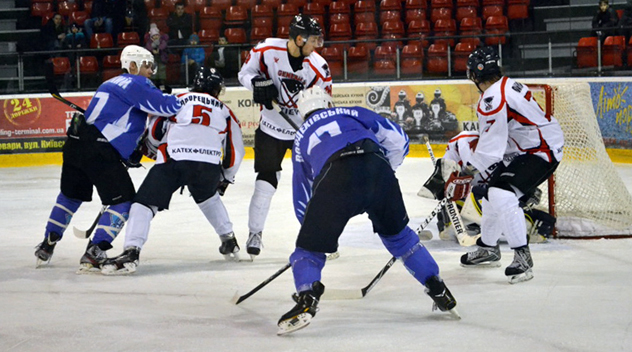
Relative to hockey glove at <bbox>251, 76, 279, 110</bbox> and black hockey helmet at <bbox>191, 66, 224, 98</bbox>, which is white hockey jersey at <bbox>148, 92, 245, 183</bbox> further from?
hockey glove at <bbox>251, 76, 279, 110</bbox>

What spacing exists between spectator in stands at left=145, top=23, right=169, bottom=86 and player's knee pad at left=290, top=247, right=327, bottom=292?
7.52 meters

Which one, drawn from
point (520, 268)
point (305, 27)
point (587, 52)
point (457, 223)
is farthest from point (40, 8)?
point (520, 268)

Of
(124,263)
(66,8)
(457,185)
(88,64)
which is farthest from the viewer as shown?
(66,8)

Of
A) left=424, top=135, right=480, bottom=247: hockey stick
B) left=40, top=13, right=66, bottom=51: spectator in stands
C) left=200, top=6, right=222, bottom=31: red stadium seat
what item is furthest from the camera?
left=200, top=6, right=222, bottom=31: red stadium seat

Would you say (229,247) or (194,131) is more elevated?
(194,131)

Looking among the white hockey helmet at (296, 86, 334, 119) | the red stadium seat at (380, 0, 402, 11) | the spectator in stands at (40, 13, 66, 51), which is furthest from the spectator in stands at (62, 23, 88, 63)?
the white hockey helmet at (296, 86, 334, 119)

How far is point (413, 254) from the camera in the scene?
3385 mm

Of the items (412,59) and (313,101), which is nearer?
(313,101)

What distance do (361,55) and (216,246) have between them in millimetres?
5652

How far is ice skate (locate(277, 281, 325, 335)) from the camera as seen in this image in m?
3.18

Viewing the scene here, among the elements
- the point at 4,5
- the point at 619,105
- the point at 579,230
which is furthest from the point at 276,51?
the point at 4,5

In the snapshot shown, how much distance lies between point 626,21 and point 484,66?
20.2 ft

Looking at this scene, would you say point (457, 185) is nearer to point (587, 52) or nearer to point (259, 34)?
point (587, 52)

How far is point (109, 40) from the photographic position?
12.1 metres
